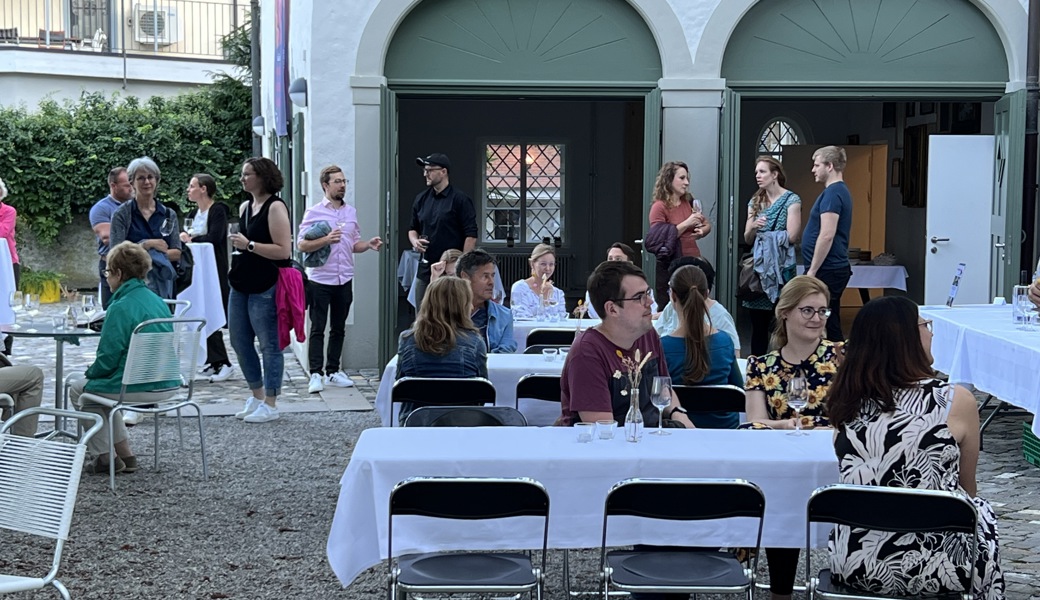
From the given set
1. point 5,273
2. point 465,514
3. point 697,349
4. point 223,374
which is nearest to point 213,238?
point 223,374

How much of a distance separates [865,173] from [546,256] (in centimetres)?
957

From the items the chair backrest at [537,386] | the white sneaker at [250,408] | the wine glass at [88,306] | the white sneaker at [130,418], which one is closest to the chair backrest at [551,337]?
the chair backrest at [537,386]

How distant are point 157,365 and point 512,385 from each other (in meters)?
1.79

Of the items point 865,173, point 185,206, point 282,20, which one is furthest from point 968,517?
point 185,206

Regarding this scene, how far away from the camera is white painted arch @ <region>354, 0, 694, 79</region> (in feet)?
33.5

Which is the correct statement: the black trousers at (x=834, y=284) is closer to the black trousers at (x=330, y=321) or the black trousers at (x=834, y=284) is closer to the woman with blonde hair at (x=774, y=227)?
the woman with blonde hair at (x=774, y=227)

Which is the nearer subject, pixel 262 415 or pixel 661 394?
pixel 661 394

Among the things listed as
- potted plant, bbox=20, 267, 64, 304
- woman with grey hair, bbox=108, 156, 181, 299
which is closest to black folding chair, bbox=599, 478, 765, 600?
woman with grey hair, bbox=108, 156, 181, 299

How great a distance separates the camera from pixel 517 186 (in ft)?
60.5

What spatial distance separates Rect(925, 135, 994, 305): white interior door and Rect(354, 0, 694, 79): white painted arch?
2258 mm

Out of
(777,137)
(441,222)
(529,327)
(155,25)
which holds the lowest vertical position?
(529,327)

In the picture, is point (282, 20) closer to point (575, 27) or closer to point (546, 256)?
point (575, 27)

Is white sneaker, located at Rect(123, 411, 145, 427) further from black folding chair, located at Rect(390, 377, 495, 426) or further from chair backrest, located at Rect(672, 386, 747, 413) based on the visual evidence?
chair backrest, located at Rect(672, 386, 747, 413)

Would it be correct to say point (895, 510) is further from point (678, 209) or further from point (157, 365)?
point (678, 209)
